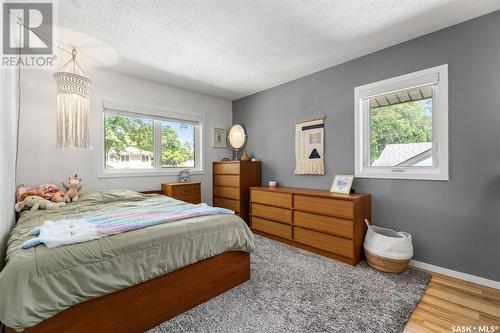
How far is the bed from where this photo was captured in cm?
110

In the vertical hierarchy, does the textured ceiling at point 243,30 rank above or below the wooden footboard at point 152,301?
above

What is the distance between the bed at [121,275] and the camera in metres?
1.10

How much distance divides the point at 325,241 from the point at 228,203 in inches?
74.4

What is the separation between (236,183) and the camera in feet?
12.6

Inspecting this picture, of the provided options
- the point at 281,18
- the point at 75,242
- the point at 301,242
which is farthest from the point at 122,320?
the point at 281,18

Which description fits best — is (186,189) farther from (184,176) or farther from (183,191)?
(184,176)

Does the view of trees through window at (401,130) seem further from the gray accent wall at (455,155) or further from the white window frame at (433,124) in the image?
the gray accent wall at (455,155)

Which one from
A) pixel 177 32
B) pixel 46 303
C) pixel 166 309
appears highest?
pixel 177 32

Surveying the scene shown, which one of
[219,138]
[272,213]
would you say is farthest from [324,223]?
[219,138]

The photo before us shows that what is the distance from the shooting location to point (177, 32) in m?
2.23

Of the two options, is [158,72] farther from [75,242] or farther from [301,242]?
[301,242]

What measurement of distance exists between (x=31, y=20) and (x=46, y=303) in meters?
2.47

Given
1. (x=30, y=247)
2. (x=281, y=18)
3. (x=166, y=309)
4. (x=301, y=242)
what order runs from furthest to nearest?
1. (x=301, y=242)
2. (x=281, y=18)
3. (x=166, y=309)
4. (x=30, y=247)

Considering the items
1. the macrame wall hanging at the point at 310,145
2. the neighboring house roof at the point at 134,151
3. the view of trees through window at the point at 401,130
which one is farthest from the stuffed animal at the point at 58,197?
the view of trees through window at the point at 401,130
